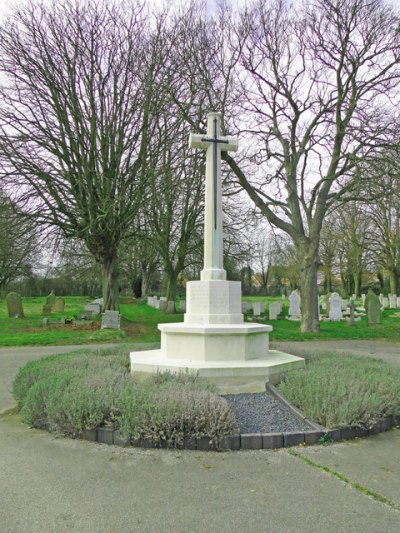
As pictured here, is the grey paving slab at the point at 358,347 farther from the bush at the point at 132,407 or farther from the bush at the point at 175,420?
the bush at the point at 175,420

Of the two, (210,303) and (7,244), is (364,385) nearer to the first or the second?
(210,303)

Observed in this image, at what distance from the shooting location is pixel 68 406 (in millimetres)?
4645

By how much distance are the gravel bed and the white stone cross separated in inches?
103

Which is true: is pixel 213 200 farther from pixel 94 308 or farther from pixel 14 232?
pixel 94 308

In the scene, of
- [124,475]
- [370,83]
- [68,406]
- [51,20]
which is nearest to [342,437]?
[124,475]

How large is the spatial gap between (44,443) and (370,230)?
42.8 meters

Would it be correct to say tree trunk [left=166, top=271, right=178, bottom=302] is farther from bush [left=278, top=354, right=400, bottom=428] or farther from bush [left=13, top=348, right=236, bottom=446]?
bush [left=13, top=348, right=236, bottom=446]

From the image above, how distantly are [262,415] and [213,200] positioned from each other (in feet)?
14.5

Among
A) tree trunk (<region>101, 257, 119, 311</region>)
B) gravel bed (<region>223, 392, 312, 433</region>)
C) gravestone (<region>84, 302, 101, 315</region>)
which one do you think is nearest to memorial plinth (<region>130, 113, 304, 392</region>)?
gravel bed (<region>223, 392, 312, 433</region>)

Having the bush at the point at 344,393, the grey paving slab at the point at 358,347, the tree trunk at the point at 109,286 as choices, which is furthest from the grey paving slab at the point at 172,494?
the tree trunk at the point at 109,286

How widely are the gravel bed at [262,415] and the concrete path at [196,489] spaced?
1.46 feet

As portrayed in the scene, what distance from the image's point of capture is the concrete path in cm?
289

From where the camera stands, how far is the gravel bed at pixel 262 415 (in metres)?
4.70

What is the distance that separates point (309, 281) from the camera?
16922mm
